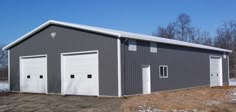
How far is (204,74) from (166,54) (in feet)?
23.0

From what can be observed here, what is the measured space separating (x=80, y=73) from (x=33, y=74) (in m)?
4.47

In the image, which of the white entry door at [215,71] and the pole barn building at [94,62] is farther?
the white entry door at [215,71]

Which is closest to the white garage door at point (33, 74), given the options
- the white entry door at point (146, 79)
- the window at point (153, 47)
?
the white entry door at point (146, 79)

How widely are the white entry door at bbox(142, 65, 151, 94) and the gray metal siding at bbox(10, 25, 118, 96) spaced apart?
Result: 2.60 meters

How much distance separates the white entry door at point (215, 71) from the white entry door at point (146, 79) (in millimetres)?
10514

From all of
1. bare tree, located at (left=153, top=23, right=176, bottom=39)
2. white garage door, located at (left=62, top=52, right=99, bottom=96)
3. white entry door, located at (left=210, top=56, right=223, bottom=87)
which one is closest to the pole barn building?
white garage door, located at (left=62, top=52, right=99, bottom=96)

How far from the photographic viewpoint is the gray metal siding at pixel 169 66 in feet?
59.0

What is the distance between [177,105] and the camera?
42.1 feet

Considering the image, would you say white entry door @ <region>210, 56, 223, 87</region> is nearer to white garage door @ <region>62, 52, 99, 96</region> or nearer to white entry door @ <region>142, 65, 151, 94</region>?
white entry door @ <region>142, 65, 151, 94</region>

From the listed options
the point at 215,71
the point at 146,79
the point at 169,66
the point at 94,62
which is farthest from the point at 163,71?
the point at 215,71

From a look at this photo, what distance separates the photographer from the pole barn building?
17.7 metres

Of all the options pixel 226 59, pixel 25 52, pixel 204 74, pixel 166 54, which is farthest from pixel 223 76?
pixel 25 52

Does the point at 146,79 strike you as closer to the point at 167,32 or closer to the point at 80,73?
the point at 80,73

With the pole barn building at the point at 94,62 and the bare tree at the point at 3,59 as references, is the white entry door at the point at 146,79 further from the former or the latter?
the bare tree at the point at 3,59
